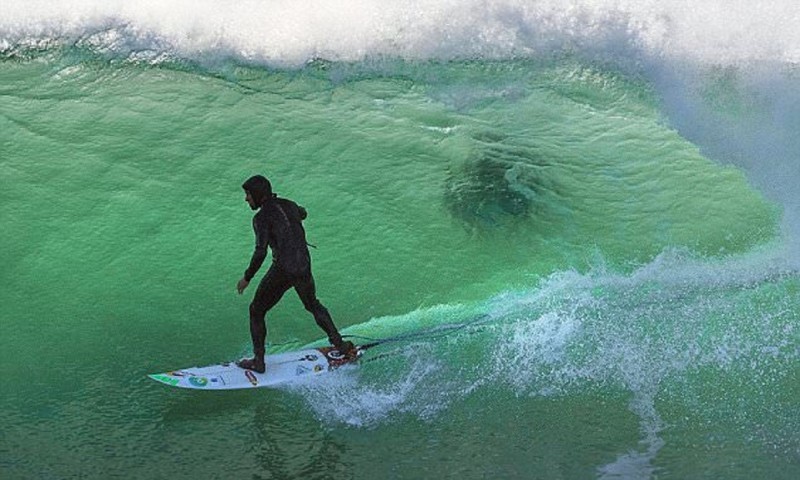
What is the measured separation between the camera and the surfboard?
22.2 feet

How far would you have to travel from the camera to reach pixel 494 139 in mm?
10383

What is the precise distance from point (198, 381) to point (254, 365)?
0.37 meters

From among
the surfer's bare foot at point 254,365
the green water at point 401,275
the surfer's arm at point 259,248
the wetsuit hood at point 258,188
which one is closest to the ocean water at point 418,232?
the green water at point 401,275

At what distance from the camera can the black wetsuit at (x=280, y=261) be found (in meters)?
6.62

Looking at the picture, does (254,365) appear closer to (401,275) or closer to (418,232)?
(401,275)

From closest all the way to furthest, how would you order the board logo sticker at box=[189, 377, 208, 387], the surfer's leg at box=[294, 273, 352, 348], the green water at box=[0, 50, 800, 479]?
1. the green water at box=[0, 50, 800, 479]
2. the board logo sticker at box=[189, 377, 208, 387]
3. the surfer's leg at box=[294, 273, 352, 348]

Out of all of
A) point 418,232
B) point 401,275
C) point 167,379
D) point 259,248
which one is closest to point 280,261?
point 259,248

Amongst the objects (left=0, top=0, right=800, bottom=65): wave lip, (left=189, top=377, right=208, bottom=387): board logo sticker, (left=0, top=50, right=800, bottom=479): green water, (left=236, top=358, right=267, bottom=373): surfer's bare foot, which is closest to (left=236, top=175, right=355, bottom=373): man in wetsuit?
(left=236, top=358, right=267, bottom=373): surfer's bare foot

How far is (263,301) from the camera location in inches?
269

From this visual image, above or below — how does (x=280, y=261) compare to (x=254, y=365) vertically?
above

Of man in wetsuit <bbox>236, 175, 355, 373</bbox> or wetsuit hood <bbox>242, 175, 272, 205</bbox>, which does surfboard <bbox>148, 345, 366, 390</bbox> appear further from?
wetsuit hood <bbox>242, 175, 272, 205</bbox>

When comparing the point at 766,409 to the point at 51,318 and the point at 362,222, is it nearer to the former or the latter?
the point at 362,222

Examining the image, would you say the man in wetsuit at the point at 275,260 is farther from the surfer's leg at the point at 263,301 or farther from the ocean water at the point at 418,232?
the ocean water at the point at 418,232

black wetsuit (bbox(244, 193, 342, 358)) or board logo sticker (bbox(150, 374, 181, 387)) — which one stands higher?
black wetsuit (bbox(244, 193, 342, 358))
